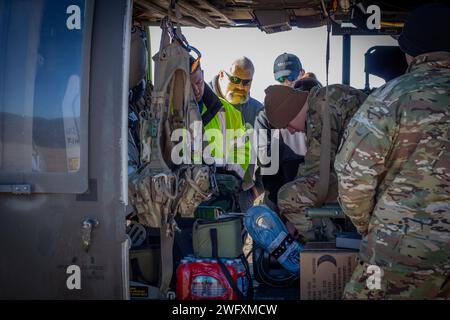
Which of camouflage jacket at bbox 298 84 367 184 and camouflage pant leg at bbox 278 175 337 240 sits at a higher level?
camouflage jacket at bbox 298 84 367 184

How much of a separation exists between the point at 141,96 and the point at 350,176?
1955 mm

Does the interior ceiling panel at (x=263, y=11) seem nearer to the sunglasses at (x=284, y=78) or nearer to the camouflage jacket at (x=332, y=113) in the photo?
the camouflage jacket at (x=332, y=113)

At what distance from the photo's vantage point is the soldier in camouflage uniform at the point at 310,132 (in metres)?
4.14

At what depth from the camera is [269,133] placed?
5.11 m

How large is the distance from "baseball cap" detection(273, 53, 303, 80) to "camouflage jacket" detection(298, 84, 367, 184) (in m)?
2.00

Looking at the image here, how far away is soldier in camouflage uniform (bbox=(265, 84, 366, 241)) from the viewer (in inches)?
163

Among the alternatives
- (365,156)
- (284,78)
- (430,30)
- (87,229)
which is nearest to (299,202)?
(365,156)

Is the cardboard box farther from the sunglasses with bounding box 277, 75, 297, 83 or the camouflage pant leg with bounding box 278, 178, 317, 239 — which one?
the sunglasses with bounding box 277, 75, 297, 83

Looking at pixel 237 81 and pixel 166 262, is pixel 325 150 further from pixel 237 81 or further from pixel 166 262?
pixel 237 81

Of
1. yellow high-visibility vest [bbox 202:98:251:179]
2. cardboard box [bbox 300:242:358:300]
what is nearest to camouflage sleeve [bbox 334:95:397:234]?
cardboard box [bbox 300:242:358:300]

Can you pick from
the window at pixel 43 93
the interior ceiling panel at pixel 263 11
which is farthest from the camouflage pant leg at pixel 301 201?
the window at pixel 43 93

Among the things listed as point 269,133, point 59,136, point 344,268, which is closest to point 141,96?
point 269,133

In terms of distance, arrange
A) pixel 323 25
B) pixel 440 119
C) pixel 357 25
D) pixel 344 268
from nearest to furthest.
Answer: pixel 440 119
pixel 344 268
pixel 357 25
pixel 323 25
